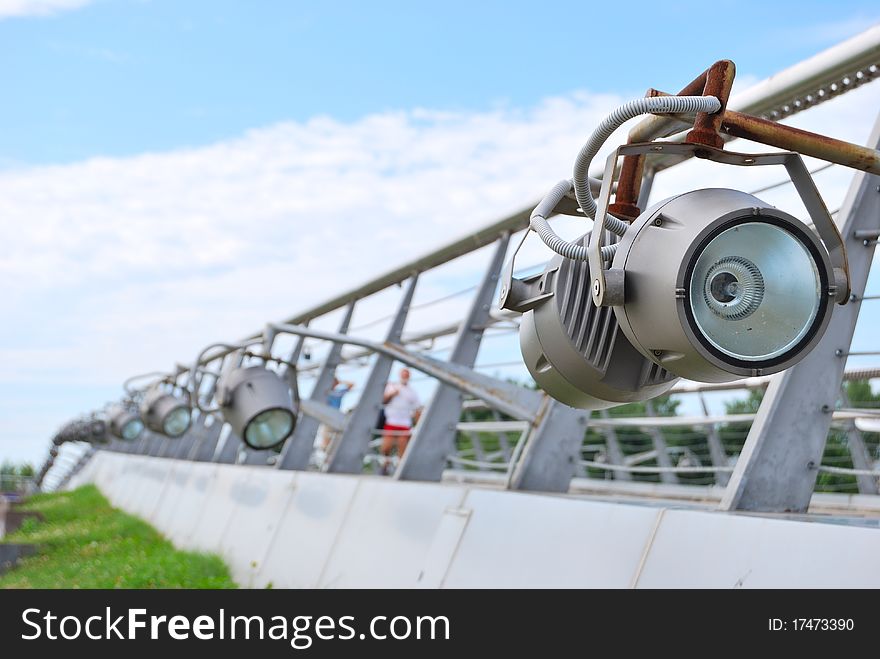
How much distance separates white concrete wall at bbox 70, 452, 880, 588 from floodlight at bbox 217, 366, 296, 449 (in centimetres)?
56

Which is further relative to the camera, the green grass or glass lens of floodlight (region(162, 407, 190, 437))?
glass lens of floodlight (region(162, 407, 190, 437))

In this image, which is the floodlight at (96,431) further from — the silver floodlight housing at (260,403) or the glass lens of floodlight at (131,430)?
the silver floodlight housing at (260,403)

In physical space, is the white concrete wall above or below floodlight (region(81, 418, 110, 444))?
below

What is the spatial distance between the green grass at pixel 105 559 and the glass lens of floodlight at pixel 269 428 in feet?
5.60

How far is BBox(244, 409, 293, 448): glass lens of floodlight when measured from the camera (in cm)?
620

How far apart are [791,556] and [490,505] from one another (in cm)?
190

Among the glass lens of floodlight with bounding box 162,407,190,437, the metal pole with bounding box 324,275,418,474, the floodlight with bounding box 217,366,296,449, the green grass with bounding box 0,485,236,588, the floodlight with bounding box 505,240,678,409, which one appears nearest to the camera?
the floodlight with bounding box 505,240,678,409

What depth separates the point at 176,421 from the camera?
11281mm

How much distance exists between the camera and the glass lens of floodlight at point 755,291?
1.77 metres

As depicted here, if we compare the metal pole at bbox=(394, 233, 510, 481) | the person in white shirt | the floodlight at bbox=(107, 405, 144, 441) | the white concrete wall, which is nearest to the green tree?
the metal pole at bbox=(394, 233, 510, 481)

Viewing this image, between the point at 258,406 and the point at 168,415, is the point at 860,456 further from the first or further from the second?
the point at 168,415

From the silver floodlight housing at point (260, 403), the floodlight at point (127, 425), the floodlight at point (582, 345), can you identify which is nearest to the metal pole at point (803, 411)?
the floodlight at point (582, 345)

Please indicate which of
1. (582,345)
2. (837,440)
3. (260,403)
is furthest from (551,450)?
(837,440)
